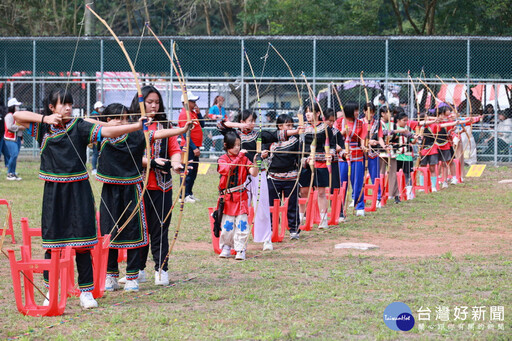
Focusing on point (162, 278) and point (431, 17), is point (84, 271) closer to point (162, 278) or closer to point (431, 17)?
point (162, 278)

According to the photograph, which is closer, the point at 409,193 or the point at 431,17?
the point at 409,193

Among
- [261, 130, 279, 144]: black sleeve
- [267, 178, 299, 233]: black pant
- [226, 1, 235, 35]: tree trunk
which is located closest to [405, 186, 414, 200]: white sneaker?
[267, 178, 299, 233]: black pant

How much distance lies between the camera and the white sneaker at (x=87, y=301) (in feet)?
18.5

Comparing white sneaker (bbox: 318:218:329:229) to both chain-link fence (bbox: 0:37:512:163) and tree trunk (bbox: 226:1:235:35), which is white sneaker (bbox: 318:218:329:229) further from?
tree trunk (bbox: 226:1:235:35)

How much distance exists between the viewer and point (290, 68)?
764 inches

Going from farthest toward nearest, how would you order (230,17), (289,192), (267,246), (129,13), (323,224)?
(129,13)
(230,17)
(323,224)
(289,192)
(267,246)

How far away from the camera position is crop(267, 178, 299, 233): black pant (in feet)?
30.0

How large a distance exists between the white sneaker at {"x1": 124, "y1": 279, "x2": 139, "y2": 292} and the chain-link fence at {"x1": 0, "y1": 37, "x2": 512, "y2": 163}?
12258 millimetres

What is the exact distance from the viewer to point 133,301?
5918 mm

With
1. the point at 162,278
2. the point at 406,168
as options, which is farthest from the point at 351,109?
the point at 162,278

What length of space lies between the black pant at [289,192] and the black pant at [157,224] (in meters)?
2.74

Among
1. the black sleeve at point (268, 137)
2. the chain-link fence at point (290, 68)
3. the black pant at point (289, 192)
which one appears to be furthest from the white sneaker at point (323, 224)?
the chain-link fence at point (290, 68)

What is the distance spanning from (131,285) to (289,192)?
3.29m

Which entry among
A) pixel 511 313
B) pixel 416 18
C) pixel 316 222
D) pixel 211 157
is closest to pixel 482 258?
pixel 511 313
